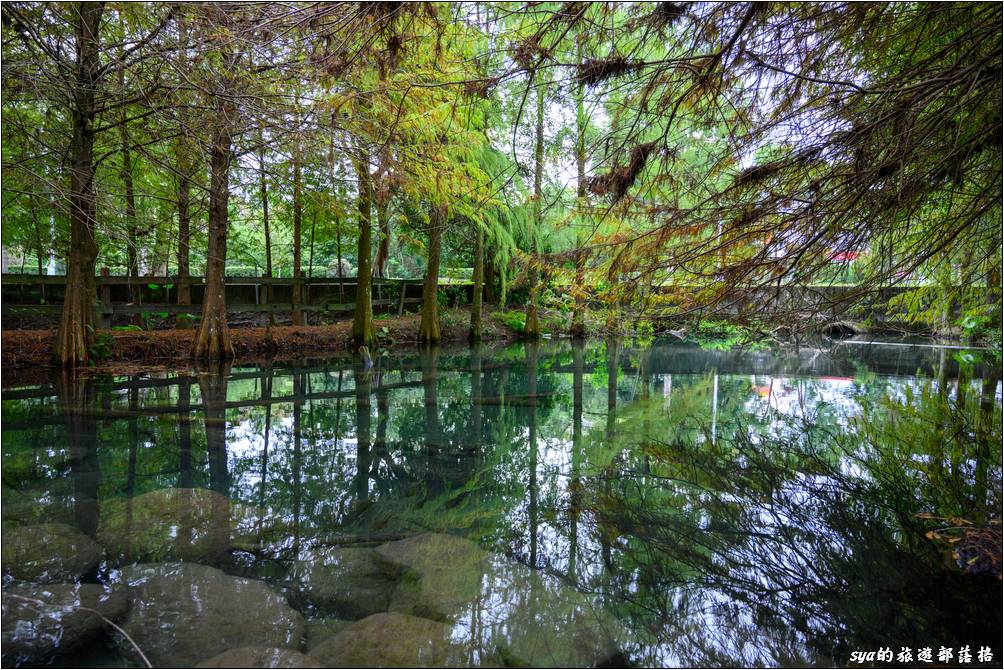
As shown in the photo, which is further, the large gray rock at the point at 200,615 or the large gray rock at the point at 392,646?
the large gray rock at the point at 200,615

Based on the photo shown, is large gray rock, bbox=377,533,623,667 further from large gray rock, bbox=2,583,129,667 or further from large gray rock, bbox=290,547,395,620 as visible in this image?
large gray rock, bbox=2,583,129,667

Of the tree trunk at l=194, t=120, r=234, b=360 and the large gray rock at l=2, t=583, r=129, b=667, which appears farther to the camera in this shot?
the tree trunk at l=194, t=120, r=234, b=360

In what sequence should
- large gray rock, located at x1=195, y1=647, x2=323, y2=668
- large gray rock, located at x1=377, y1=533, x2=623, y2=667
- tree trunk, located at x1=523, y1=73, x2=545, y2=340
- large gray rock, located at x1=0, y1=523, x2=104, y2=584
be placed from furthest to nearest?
tree trunk, located at x1=523, y1=73, x2=545, y2=340 < large gray rock, located at x1=0, y1=523, x2=104, y2=584 < large gray rock, located at x1=377, y1=533, x2=623, y2=667 < large gray rock, located at x1=195, y1=647, x2=323, y2=668

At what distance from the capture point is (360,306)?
43.7 ft

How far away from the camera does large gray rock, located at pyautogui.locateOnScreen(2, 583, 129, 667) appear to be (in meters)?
2.32

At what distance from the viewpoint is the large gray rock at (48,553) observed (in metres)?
2.91

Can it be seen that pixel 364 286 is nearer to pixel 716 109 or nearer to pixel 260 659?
pixel 716 109

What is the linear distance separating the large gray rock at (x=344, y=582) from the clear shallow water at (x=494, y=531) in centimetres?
1

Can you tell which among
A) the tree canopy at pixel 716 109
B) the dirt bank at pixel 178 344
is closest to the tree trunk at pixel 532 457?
the tree canopy at pixel 716 109

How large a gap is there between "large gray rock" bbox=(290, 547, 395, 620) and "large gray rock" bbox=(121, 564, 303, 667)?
0.15 meters

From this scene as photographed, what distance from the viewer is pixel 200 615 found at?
256cm

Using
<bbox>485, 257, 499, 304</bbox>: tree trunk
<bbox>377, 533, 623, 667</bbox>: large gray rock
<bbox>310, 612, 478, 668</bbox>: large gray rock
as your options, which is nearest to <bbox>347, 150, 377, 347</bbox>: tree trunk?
<bbox>485, 257, 499, 304</bbox>: tree trunk

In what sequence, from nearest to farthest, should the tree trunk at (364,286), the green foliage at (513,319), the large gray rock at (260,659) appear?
1. the large gray rock at (260,659)
2. the tree trunk at (364,286)
3. the green foliage at (513,319)

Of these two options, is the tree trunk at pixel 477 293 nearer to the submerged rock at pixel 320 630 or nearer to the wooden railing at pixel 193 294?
the wooden railing at pixel 193 294
